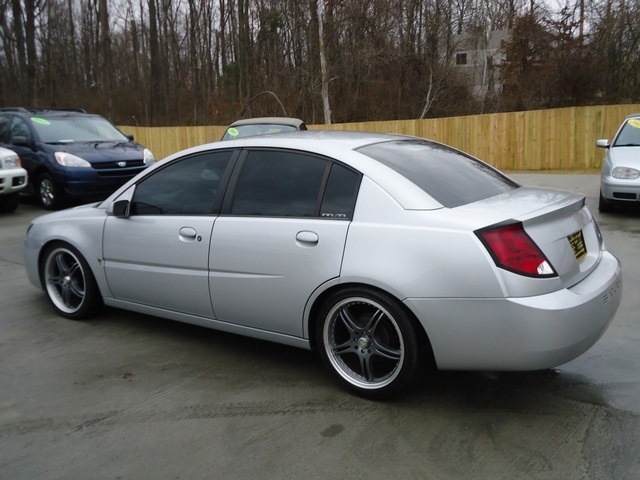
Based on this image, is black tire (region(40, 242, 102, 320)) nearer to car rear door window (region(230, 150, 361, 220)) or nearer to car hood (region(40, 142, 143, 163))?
car rear door window (region(230, 150, 361, 220))

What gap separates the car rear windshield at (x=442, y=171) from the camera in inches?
146

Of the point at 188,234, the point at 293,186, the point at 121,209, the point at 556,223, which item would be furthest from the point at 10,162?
the point at 556,223

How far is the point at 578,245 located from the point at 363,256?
1.27 m

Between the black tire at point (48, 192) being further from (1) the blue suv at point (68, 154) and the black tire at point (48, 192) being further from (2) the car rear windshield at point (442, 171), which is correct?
(2) the car rear windshield at point (442, 171)

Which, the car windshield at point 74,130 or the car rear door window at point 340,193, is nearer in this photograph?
the car rear door window at point 340,193

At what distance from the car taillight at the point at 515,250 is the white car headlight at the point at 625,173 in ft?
22.0

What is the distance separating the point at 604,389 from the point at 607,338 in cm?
94

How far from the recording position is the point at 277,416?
3.45 metres

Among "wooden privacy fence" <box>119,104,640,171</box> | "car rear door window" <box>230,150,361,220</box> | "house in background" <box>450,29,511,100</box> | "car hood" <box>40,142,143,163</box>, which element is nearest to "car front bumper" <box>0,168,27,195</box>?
"car hood" <box>40,142,143,163</box>

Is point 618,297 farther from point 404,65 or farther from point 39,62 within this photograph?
point 39,62

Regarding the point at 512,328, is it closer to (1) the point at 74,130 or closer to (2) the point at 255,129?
(2) the point at 255,129

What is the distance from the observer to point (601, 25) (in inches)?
1001

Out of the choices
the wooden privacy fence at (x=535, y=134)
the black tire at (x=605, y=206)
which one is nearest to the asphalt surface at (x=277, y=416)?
the black tire at (x=605, y=206)

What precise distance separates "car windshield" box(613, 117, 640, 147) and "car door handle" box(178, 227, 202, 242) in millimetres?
8393
